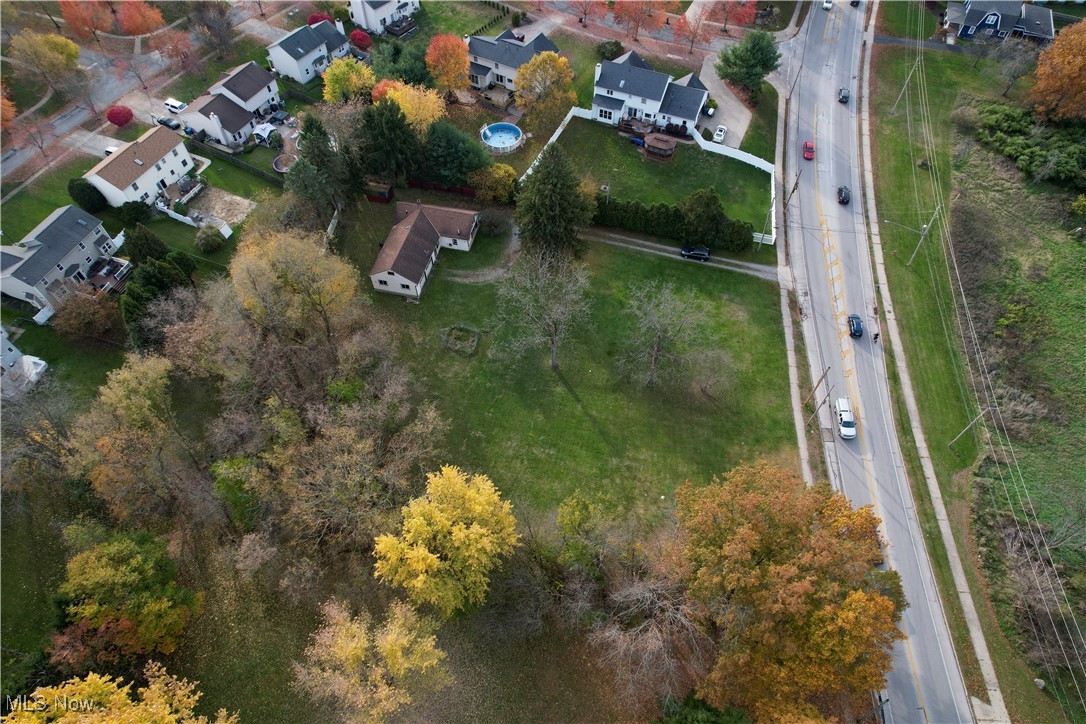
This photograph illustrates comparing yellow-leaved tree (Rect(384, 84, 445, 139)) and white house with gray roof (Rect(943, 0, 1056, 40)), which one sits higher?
white house with gray roof (Rect(943, 0, 1056, 40))

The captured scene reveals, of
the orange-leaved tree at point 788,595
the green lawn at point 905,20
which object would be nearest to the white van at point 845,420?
the orange-leaved tree at point 788,595

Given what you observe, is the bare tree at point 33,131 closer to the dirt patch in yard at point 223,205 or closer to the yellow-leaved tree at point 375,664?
the dirt patch in yard at point 223,205

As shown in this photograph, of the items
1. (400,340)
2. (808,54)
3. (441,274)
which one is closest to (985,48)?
(808,54)

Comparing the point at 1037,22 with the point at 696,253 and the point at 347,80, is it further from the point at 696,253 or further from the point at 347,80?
the point at 347,80

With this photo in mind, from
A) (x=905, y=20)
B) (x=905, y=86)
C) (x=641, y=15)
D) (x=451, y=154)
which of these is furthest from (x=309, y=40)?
(x=905, y=20)

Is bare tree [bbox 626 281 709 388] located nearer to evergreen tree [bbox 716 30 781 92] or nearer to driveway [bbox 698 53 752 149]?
driveway [bbox 698 53 752 149]

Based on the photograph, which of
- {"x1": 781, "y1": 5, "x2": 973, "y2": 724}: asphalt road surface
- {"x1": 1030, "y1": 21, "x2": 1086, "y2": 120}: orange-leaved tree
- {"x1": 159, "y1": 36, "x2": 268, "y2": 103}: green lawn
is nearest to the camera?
{"x1": 781, "y1": 5, "x2": 973, "y2": 724}: asphalt road surface

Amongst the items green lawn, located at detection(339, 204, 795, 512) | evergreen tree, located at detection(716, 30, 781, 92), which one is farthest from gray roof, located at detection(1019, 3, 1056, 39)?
green lawn, located at detection(339, 204, 795, 512)
